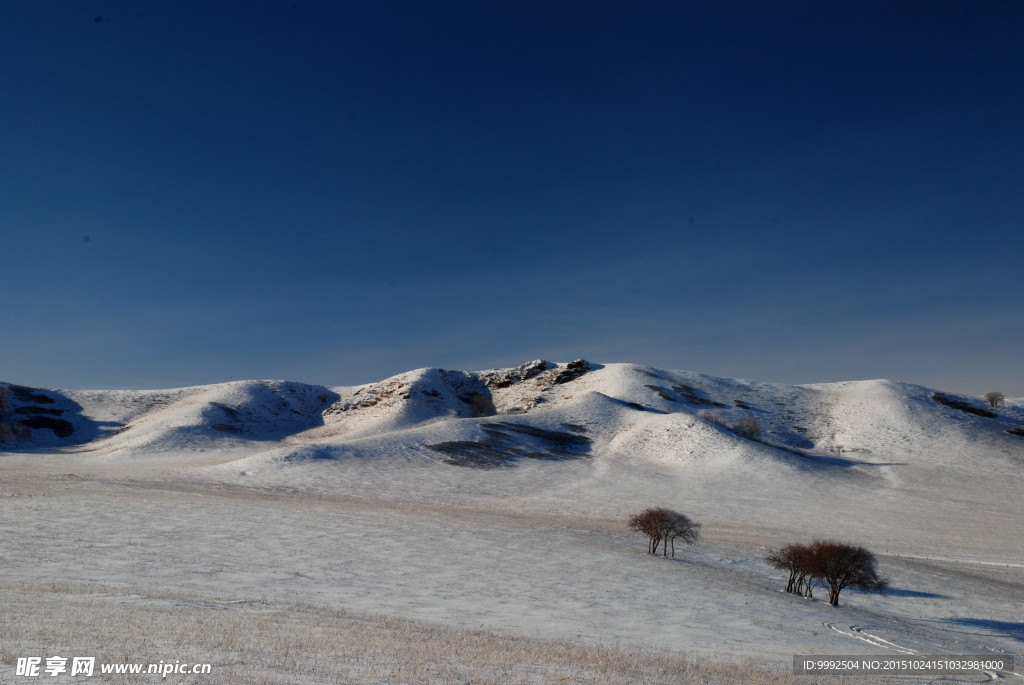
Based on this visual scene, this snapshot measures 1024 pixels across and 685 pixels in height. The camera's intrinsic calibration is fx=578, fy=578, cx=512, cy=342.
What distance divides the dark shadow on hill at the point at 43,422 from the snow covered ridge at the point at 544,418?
0.26 meters

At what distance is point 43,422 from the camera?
86875 millimetres

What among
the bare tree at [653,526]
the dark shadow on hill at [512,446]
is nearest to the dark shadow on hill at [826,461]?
the dark shadow on hill at [512,446]

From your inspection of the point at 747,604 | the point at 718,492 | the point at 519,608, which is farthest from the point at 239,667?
the point at 718,492

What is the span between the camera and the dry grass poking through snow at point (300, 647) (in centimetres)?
925

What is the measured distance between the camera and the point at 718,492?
164 ft

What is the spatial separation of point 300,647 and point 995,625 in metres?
24.3

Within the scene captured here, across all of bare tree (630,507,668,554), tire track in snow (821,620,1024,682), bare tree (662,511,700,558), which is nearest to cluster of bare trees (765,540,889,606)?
tire track in snow (821,620,1024,682)

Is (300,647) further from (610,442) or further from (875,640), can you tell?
(610,442)

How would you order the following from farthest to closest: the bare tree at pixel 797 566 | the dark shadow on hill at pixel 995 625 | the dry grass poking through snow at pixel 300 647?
the bare tree at pixel 797 566 → the dark shadow on hill at pixel 995 625 → the dry grass poking through snow at pixel 300 647

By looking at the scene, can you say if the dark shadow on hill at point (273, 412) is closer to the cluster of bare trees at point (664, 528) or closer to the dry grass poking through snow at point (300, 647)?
the cluster of bare trees at point (664, 528)

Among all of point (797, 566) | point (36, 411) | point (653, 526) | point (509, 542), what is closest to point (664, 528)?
point (653, 526)

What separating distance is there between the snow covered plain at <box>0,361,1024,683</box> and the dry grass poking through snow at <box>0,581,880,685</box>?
→ 80 millimetres

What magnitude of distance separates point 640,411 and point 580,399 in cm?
853

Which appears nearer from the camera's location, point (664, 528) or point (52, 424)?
point (664, 528)
